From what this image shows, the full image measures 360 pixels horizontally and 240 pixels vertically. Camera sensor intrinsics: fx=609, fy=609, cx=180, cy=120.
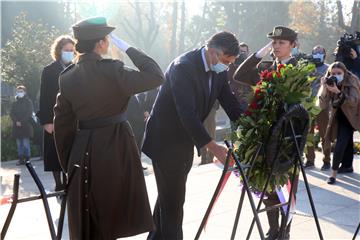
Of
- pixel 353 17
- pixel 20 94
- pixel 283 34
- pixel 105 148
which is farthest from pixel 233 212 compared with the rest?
pixel 353 17

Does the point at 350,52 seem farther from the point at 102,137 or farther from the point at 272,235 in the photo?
the point at 102,137

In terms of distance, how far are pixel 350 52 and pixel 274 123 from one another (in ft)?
17.2

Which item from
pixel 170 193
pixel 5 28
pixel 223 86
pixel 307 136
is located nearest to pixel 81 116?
pixel 170 193

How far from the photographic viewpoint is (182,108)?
4.23m

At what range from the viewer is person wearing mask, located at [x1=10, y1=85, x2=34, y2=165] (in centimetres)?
1384

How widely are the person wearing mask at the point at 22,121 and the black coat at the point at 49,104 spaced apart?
283 inches

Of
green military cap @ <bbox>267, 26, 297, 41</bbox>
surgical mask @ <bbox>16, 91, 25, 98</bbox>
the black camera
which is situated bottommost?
surgical mask @ <bbox>16, 91, 25, 98</bbox>

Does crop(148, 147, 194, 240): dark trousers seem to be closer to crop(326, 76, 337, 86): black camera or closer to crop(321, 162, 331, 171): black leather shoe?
crop(326, 76, 337, 86): black camera

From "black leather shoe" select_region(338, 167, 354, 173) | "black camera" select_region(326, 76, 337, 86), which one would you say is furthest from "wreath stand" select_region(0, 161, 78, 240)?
"black leather shoe" select_region(338, 167, 354, 173)

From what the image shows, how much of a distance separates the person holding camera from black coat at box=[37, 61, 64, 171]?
3.60 meters

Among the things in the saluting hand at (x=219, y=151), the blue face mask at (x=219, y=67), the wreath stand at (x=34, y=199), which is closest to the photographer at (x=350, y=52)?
the blue face mask at (x=219, y=67)

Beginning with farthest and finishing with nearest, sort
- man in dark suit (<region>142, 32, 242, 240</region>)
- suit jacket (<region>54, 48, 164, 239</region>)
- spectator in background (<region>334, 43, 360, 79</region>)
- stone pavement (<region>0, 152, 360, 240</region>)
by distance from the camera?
spectator in background (<region>334, 43, 360, 79</region>), stone pavement (<region>0, 152, 360, 240</region>), man in dark suit (<region>142, 32, 242, 240</region>), suit jacket (<region>54, 48, 164, 239</region>)

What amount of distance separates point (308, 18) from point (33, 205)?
37.2 m

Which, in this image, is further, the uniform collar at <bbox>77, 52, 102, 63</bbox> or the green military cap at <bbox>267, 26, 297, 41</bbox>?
the green military cap at <bbox>267, 26, 297, 41</bbox>
